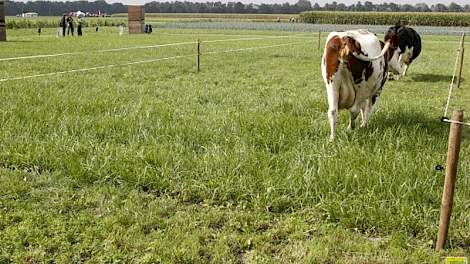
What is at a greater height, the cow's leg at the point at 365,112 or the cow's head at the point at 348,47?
the cow's head at the point at 348,47

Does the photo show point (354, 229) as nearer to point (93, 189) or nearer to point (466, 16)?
point (93, 189)

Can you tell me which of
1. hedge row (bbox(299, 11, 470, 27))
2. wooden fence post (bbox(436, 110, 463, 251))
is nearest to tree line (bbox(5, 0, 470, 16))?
hedge row (bbox(299, 11, 470, 27))

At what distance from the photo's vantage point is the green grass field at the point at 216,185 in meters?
3.58

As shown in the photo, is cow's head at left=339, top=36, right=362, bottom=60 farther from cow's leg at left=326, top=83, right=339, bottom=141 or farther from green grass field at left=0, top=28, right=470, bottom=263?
green grass field at left=0, top=28, right=470, bottom=263

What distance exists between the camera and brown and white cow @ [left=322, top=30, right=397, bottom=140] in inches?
Answer: 232

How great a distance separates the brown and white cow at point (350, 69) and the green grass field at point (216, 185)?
417 millimetres

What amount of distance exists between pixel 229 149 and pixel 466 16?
2211 inches

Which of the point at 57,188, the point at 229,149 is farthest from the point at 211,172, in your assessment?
the point at 57,188

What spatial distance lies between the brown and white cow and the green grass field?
42 centimetres

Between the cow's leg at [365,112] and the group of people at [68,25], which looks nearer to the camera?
the cow's leg at [365,112]

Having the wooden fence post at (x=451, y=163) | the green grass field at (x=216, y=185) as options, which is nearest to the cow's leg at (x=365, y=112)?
the green grass field at (x=216, y=185)

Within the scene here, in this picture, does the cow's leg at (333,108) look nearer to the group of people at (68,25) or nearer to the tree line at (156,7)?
the group of people at (68,25)

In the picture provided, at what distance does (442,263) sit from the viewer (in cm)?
337

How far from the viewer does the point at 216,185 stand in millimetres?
4609
